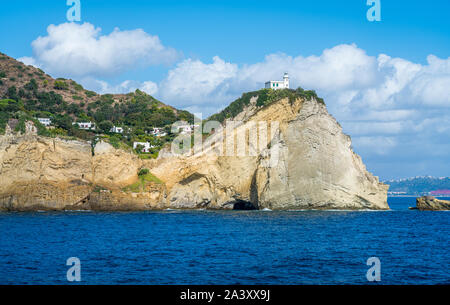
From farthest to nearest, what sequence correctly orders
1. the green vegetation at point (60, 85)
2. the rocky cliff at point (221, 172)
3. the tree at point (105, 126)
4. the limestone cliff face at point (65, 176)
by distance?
the green vegetation at point (60, 85)
the tree at point (105, 126)
the rocky cliff at point (221, 172)
the limestone cliff face at point (65, 176)

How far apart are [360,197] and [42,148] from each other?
33162 millimetres

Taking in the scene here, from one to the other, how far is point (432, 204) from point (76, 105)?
64.7m

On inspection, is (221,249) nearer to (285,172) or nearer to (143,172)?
(285,172)

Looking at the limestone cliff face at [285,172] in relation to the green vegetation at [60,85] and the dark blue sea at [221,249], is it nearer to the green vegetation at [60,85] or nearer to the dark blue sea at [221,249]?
the dark blue sea at [221,249]

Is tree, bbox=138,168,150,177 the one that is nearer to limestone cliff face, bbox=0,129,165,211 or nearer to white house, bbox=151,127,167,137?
limestone cliff face, bbox=0,129,165,211

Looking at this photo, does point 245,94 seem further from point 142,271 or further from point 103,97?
point 103,97

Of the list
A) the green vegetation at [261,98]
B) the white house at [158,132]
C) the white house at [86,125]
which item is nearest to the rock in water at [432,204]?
the green vegetation at [261,98]

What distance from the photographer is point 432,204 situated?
2709 inches

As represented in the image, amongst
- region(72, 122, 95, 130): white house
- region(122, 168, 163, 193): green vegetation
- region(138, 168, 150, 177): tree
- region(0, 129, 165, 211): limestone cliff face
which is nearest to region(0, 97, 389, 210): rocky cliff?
region(0, 129, 165, 211): limestone cliff face

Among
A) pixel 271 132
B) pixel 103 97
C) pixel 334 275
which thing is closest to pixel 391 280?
pixel 334 275

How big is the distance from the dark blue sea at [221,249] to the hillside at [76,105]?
35449 mm

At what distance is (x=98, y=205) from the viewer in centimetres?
5462

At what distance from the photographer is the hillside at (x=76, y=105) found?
82000mm

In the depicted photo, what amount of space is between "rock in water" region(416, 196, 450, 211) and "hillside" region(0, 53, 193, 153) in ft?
120
